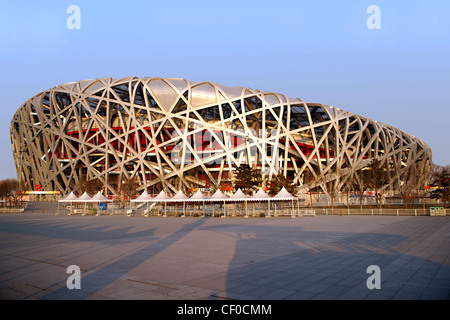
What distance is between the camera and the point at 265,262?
10.6 metres

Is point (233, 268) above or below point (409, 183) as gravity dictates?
below

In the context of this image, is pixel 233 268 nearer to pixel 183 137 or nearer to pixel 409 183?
pixel 183 137

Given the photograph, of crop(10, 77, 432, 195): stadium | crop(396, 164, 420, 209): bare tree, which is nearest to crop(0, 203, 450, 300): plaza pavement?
crop(396, 164, 420, 209): bare tree

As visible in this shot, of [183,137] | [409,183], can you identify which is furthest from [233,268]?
[409,183]

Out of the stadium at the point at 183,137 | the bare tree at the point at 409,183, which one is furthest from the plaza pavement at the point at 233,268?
the stadium at the point at 183,137

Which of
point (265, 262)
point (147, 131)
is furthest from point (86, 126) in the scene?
point (265, 262)

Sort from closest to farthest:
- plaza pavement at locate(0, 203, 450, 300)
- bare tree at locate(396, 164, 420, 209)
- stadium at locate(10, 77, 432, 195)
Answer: plaza pavement at locate(0, 203, 450, 300)
bare tree at locate(396, 164, 420, 209)
stadium at locate(10, 77, 432, 195)

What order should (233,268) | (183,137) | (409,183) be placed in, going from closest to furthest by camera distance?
1. (233,268)
2. (409,183)
3. (183,137)

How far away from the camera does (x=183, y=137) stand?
63.1 meters

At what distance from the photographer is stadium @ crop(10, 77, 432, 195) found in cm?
6353

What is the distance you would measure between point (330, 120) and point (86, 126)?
47.5 metres

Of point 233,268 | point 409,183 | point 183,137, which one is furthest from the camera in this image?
point 183,137

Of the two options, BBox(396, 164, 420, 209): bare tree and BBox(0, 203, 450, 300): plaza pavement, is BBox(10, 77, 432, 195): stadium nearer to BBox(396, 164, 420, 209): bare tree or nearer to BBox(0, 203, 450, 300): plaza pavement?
BBox(396, 164, 420, 209): bare tree

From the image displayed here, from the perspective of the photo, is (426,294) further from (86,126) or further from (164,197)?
(86,126)
